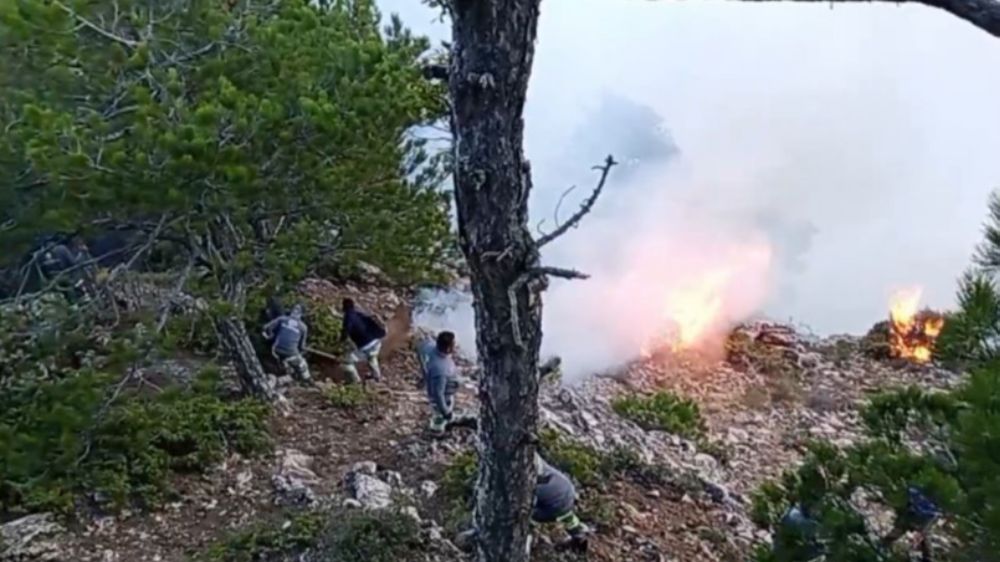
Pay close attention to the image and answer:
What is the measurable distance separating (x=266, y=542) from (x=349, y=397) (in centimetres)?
289

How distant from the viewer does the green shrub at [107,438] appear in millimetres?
6234

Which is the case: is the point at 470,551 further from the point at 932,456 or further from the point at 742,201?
the point at 742,201

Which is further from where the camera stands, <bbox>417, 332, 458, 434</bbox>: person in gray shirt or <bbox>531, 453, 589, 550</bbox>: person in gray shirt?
<bbox>417, 332, 458, 434</bbox>: person in gray shirt

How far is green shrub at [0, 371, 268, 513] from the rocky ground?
20cm

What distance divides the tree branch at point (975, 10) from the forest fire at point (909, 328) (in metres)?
12.9

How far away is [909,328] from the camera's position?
15.6 m

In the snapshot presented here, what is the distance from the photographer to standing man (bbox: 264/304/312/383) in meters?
9.80

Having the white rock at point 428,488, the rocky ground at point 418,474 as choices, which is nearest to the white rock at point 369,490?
the rocky ground at point 418,474

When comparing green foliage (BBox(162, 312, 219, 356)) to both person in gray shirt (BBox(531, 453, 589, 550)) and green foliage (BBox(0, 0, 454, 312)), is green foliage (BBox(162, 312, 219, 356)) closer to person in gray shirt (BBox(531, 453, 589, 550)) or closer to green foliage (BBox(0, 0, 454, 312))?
green foliage (BBox(0, 0, 454, 312))

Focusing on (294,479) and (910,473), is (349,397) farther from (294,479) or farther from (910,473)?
(910,473)

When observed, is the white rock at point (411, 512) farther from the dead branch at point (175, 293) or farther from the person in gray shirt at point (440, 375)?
the dead branch at point (175, 293)

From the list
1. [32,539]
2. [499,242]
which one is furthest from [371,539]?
[499,242]

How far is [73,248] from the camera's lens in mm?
8117

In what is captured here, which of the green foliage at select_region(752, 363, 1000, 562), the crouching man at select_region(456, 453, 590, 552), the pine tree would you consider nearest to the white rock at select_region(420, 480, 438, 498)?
the crouching man at select_region(456, 453, 590, 552)
